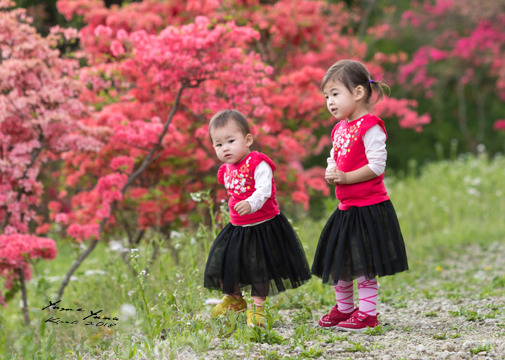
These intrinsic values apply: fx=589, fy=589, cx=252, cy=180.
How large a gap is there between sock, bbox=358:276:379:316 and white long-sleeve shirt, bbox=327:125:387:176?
2.03ft

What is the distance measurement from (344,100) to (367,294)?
1102 mm

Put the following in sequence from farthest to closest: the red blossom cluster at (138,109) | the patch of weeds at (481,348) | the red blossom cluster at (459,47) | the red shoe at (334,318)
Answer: the red blossom cluster at (459,47), the red blossom cluster at (138,109), the red shoe at (334,318), the patch of weeds at (481,348)

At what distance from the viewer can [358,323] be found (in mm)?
3330

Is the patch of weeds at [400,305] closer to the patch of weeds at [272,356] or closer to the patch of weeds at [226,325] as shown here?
the patch of weeds at [226,325]

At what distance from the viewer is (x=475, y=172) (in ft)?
32.8

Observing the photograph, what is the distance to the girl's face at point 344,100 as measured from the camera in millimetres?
3293

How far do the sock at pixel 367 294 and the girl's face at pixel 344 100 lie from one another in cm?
93

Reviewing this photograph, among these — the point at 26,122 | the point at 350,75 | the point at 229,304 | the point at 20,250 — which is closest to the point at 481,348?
the point at 229,304

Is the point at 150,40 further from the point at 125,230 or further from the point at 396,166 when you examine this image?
the point at 396,166

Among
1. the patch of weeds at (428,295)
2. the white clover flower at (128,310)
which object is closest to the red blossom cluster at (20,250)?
the white clover flower at (128,310)

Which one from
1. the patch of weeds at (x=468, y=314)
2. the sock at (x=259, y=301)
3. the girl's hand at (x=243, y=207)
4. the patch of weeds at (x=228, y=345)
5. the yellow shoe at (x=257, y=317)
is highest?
the girl's hand at (x=243, y=207)

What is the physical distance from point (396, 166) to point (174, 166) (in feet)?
31.2

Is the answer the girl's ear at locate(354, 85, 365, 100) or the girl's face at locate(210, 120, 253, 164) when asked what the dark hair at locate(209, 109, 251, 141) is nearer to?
the girl's face at locate(210, 120, 253, 164)

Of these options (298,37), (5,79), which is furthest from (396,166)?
(5,79)
